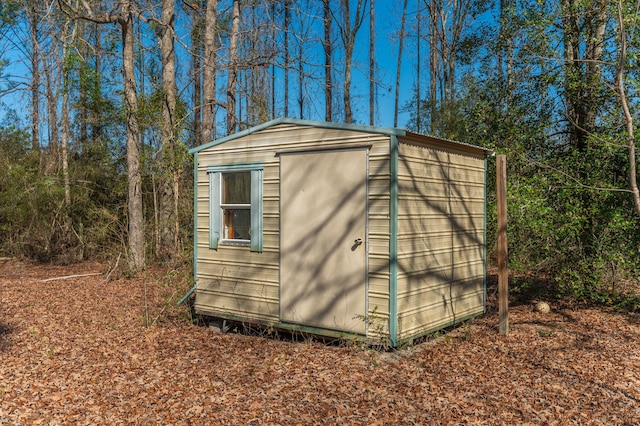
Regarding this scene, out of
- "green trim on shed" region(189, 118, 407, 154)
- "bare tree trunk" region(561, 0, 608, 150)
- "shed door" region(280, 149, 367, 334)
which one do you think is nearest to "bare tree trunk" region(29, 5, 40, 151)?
"green trim on shed" region(189, 118, 407, 154)

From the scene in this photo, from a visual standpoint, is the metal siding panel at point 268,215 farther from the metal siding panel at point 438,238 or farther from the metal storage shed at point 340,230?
the metal siding panel at point 438,238

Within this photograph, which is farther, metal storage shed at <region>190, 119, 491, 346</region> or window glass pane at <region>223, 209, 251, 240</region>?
window glass pane at <region>223, 209, 251, 240</region>

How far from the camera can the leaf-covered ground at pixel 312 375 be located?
4141 mm

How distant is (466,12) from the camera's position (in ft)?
60.6

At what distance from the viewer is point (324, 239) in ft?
19.1

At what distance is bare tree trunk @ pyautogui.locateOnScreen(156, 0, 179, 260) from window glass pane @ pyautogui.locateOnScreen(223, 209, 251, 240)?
3830mm

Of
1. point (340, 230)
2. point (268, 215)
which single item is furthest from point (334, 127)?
point (268, 215)

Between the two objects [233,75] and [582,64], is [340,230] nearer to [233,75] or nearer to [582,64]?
[582,64]

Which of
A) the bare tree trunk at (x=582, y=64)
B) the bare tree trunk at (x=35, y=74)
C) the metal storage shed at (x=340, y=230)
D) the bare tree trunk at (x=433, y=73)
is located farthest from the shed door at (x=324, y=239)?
the bare tree trunk at (x=35, y=74)

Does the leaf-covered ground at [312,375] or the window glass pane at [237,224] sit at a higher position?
the window glass pane at [237,224]

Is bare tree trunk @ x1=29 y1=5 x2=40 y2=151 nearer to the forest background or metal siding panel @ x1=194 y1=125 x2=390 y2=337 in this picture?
the forest background

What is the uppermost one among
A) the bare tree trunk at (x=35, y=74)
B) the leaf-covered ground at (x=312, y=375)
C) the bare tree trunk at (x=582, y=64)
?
Result: the bare tree trunk at (x=35, y=74)

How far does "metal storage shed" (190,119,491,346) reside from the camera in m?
5.42

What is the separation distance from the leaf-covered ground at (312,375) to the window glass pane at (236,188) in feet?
5.84
